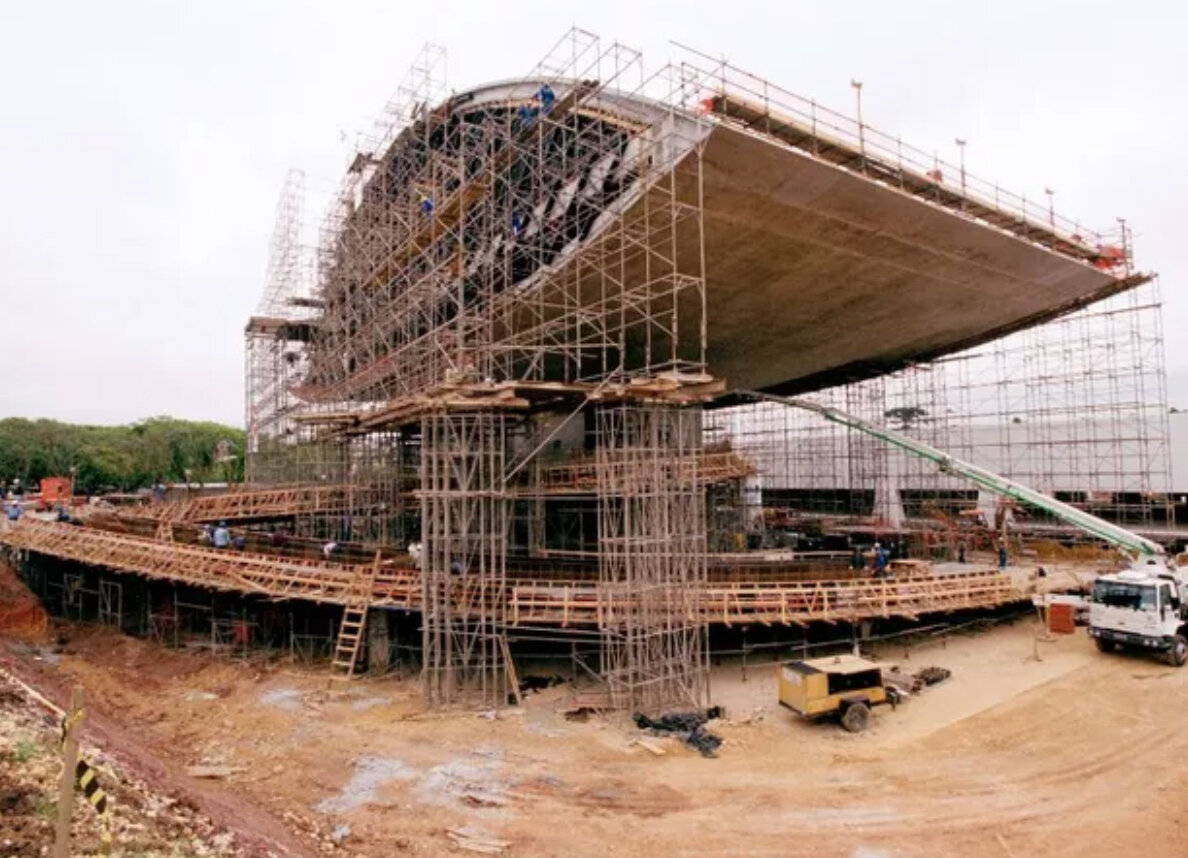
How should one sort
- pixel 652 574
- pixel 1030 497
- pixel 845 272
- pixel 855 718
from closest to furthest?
1. pixel 855 718
2. pixel 652 574
3. pixel 1030 497
4. pixel 845 272

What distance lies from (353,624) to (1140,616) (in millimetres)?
18614

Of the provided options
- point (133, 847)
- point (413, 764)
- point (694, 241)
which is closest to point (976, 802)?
point (413, 764)

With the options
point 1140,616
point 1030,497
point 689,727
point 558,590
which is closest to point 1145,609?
point 1140,616

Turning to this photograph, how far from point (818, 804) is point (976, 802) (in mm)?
2361

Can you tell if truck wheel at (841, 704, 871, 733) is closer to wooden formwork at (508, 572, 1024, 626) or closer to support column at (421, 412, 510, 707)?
wooden formwork at (508, 572, 1024, 626)

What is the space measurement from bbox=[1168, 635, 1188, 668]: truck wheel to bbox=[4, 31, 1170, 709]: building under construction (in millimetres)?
4131

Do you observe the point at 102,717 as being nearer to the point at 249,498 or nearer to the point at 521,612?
the point at 521,612

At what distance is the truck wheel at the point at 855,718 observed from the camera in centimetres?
1357

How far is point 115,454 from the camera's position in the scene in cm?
6116

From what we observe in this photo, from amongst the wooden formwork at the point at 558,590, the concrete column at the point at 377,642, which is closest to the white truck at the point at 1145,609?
the wooden formwork at the point at 558,590

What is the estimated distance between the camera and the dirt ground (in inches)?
376

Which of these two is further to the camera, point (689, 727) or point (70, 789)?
point (689, 727)

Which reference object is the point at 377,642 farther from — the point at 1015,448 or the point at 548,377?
the point at 1015,448

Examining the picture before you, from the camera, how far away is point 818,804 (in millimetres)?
10586
